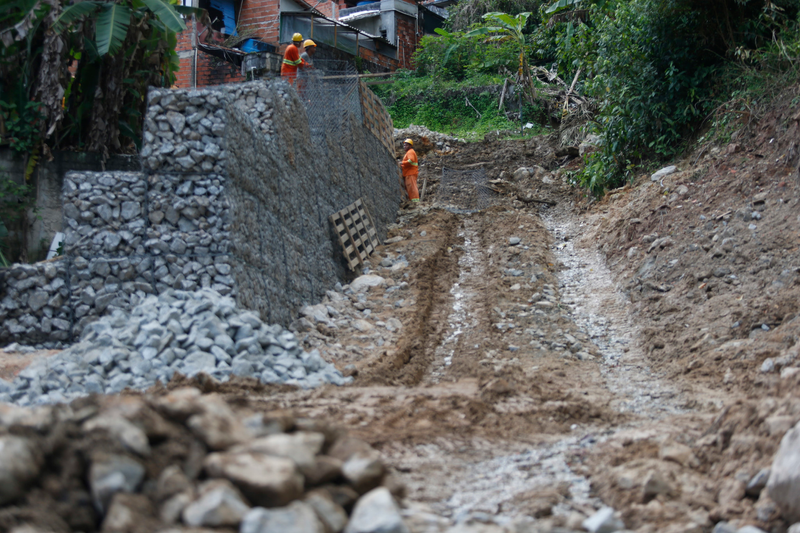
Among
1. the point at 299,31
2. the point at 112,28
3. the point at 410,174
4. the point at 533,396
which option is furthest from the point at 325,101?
the point at 299,31

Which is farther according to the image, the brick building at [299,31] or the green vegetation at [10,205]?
the brick building at [299,31]

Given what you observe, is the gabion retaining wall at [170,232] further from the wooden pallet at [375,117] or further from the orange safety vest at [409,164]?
the orange safety vest at [409,164]

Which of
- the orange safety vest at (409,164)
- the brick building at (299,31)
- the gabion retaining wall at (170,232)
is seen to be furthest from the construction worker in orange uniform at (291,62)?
the brick building at (299,31)

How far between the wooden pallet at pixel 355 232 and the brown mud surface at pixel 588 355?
380 millimetres

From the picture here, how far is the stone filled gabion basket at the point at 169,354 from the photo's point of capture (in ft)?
20.4

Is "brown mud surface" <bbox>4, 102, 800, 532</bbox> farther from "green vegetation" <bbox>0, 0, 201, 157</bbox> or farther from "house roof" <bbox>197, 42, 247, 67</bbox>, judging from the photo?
"house roof" <bbox>197, 42, 247, 67</bbox>

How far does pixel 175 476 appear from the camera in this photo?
9.47ft

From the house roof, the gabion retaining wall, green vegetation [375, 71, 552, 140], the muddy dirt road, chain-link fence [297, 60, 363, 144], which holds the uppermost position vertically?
the house roof

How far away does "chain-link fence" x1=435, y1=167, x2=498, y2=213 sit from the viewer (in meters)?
16.9

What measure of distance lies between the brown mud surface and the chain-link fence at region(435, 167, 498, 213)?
1.79 m

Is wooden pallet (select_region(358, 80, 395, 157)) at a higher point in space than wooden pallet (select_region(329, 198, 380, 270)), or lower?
higher

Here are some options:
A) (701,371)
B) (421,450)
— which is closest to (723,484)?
(421,450)

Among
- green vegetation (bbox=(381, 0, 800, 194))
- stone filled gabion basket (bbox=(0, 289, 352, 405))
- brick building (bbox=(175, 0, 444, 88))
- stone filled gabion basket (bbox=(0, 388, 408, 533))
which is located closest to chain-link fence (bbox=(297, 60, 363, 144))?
stone filled gabion basket (bbox=(0, 289, 352, 405))

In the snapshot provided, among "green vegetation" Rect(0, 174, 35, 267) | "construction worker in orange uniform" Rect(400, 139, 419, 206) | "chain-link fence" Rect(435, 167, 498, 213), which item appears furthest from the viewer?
"construction worker in orange uniform" Rect(400, 139, 419, 206)
